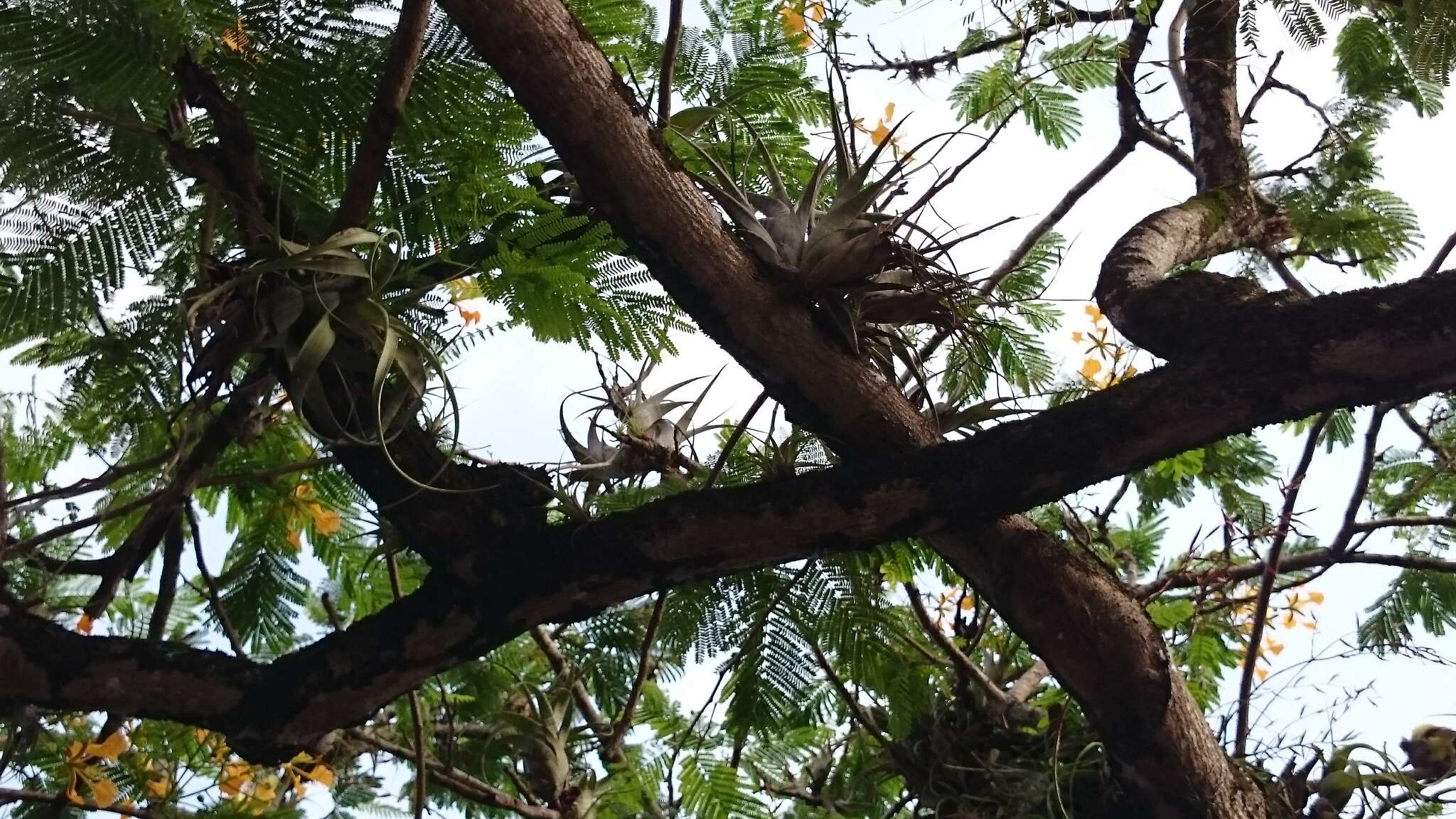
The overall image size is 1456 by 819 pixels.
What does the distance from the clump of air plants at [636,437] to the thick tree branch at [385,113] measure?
652 mm

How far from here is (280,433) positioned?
10.9ft

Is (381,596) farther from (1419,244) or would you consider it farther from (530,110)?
(1419,244)

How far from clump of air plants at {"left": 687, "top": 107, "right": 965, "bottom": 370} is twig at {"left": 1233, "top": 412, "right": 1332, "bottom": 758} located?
1.06m

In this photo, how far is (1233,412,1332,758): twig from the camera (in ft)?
9.03

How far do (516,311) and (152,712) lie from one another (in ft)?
3.59

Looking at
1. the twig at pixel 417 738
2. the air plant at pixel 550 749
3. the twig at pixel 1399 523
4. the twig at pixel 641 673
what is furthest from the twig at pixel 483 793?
the twig at pixel 1399 523

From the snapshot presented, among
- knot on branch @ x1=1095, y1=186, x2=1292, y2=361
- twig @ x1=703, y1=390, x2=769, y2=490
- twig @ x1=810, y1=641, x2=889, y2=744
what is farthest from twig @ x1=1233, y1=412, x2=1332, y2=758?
twig @ x1=703, y1=390, x2=769, y2=490

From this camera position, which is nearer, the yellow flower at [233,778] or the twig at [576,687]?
the yellow flower at [233,778]

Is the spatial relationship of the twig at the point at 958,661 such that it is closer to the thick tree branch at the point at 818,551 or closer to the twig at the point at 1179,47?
the thick tree branch at the point at 818,551

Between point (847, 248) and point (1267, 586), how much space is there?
139 centimetres

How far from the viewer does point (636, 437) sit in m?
2.61

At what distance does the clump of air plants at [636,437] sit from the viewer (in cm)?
260

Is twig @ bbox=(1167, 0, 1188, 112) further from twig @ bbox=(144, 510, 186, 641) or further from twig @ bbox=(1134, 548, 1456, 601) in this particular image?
twig @ bbox=(144, 510, 186, 641)

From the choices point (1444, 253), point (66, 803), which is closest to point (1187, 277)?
point (1444, 253)
